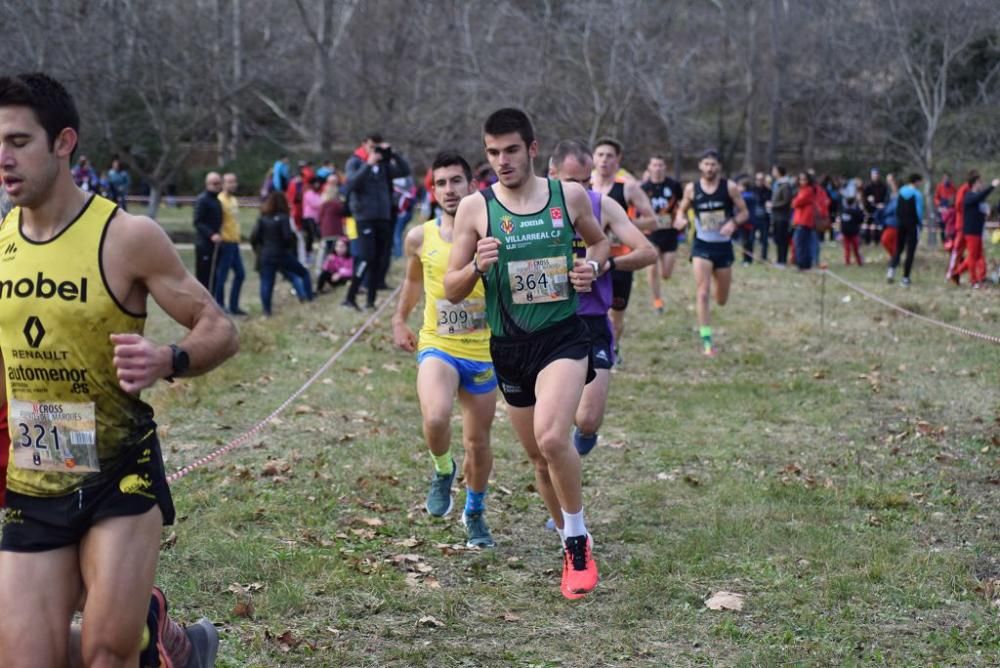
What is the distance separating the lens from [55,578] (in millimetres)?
3580

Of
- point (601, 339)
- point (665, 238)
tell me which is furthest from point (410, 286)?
point (665, 238)

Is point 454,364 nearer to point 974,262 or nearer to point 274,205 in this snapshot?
point 274,205

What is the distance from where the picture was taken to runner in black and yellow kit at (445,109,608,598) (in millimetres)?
5742

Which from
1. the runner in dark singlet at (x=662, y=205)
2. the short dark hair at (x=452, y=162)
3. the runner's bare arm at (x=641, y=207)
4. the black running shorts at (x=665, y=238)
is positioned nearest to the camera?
the short dark hair at (x=452, y=162)

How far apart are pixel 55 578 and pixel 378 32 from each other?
149 feet

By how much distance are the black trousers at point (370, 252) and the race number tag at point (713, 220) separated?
4943 mm

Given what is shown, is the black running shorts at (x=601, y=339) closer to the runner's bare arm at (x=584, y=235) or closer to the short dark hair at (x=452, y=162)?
the short dark hair at (x=452, y=162)

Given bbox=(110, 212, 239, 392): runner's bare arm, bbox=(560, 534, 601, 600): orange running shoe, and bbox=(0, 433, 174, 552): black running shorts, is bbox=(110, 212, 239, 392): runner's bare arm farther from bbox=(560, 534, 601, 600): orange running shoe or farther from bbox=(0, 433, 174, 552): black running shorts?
bbox=(560, 534, 601, 600): orange running shoe

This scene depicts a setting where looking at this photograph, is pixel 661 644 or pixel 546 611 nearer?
pixel 661 644

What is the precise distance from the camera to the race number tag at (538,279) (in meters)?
5.76

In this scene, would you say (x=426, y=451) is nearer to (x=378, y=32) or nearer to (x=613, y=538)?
(x=613, y=538)

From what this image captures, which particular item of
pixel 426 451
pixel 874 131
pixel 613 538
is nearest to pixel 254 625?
pixel 613 538

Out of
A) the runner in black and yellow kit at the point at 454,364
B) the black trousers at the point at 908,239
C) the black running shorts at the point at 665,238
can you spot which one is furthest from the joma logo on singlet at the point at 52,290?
the black trousers at the point at 908,239

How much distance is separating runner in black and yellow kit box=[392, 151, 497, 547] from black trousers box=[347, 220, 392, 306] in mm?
9744
